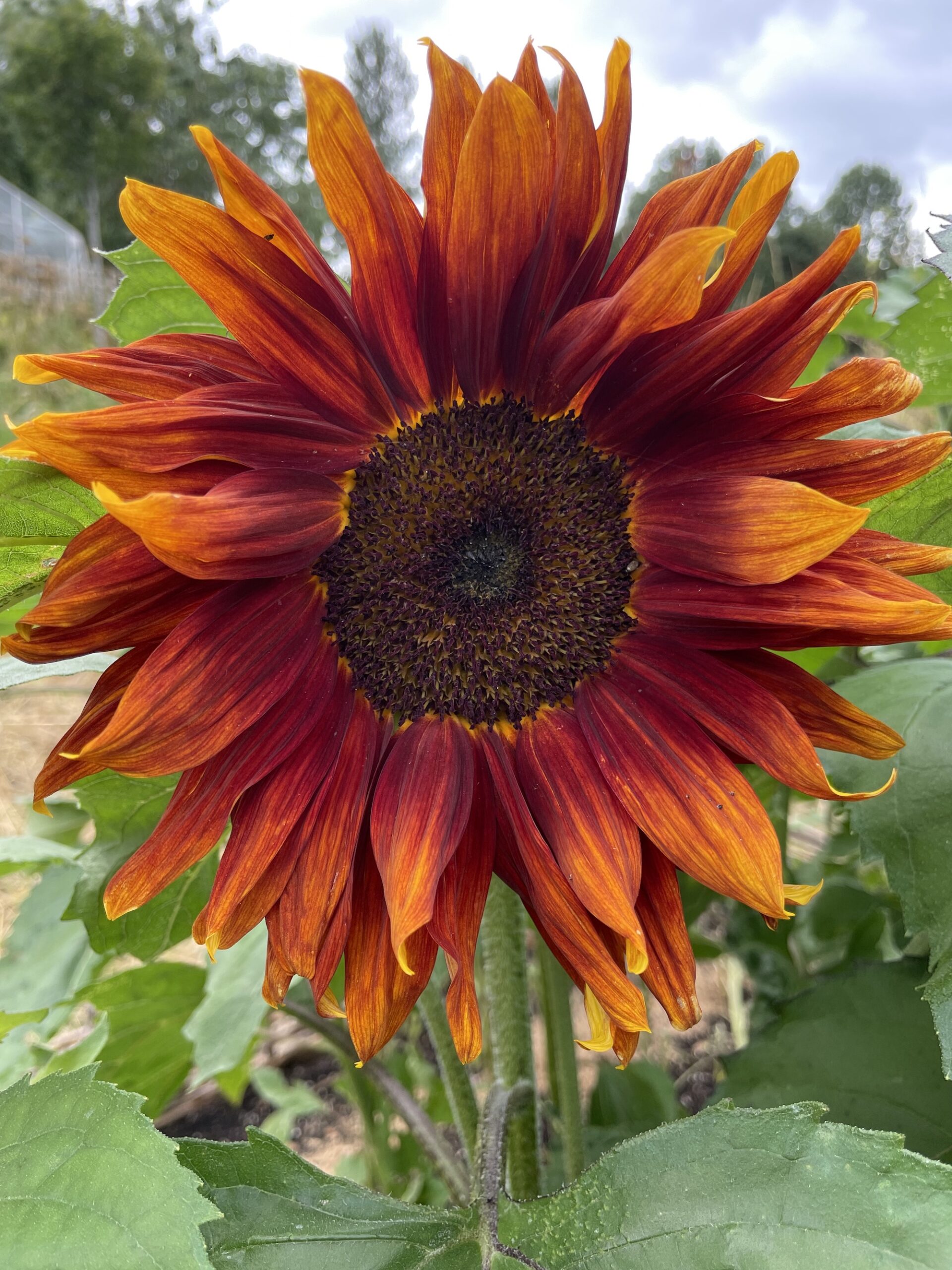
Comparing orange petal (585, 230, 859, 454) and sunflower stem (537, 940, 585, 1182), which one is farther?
sunflower stem (537, 940, 585, 1182)

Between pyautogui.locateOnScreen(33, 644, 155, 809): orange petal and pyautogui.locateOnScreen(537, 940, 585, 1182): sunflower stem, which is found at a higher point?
pyautogui.locateOnScreen(33, 644, 155, 809): orange petal

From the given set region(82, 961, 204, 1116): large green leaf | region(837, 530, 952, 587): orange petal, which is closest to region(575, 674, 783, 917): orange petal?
region(837, 530, 952, 587): orange petal

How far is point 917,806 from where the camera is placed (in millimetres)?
517

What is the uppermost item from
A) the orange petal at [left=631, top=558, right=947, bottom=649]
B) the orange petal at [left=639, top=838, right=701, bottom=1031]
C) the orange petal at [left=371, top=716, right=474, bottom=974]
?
the orange petal at [left=631, top=558, right=947, bottom=649]

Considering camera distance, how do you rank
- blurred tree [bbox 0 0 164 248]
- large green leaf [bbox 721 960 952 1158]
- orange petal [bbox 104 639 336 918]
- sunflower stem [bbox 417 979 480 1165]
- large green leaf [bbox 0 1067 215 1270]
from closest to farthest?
1. large green leaf [bbox 0 1067 215 1270]
2. orange petal [bbox 104 639 336 918]
3. large green leaf [bbox 721 960 952 1158]
4. sunflower stem [bbox 417 979 480 1165]
5. blurred tree [bbox 0 0 164 248]

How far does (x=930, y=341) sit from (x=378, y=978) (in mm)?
611

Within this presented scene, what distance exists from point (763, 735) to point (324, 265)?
297 millimetres

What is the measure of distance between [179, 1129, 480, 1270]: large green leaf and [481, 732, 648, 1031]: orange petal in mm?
164

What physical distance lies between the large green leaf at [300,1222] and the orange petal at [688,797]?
0.76 ft

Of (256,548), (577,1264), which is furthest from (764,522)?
(577,1264)

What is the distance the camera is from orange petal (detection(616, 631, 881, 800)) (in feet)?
1.40

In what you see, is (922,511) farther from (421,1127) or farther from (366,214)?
(421,1127)

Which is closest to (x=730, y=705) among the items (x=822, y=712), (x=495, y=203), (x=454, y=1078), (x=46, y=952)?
(x=822, y=712)

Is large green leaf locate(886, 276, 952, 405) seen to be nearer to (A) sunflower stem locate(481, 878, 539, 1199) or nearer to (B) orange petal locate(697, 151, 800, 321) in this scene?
(B) orange petal locate(697, 151, 800, 321)
